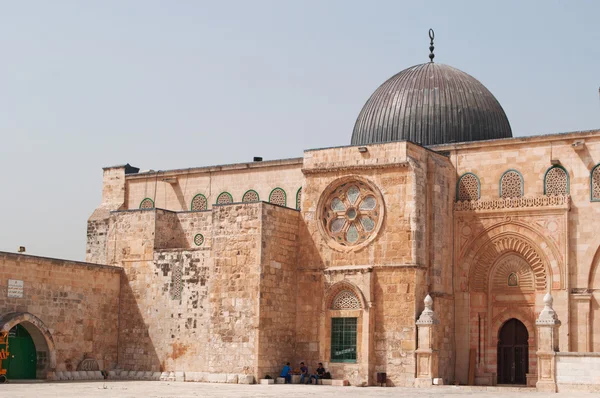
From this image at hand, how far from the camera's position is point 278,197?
96.6ft

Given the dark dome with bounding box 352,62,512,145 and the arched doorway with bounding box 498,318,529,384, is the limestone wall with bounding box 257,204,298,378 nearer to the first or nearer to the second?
the dark dome with bounding box 352,62,512,145

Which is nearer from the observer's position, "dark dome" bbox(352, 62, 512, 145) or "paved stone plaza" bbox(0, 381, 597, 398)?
"paved stone plaza" bbox(0, 381, 597, 398)

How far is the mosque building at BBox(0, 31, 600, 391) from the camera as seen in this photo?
24.9 metres

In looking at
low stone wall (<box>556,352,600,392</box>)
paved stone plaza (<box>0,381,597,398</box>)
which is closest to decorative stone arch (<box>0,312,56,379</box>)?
paved stone plaza (<box>0,381,597,398</box>)

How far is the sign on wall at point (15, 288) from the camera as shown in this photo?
24.6 metres

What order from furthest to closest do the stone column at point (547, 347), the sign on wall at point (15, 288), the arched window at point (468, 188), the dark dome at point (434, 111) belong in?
the dark dome at point (434, 111) < the arched window at point (468, 188) < the sign on wall at point (15, 288) < the stone column at point (547, 347)

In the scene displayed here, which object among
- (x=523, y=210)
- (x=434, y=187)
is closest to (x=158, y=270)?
(x=434, y=187)

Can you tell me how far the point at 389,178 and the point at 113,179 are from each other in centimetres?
1107

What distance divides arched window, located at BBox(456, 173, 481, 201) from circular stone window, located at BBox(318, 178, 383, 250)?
245 centimetres

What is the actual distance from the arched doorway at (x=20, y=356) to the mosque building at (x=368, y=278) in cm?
5

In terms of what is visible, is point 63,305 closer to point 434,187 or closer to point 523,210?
point 434,187

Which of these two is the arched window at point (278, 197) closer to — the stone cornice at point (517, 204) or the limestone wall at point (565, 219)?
the stone cornice at point (517, 204)

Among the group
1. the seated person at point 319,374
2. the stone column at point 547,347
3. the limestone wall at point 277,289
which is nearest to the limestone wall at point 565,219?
the stone column at point 547,347

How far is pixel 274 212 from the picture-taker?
26.2 m
